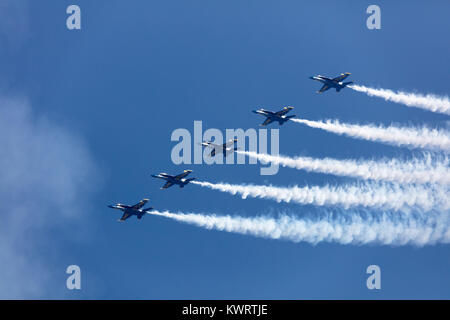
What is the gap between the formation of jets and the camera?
112 m

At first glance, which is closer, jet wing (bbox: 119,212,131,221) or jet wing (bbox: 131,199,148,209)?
jet wing (bbox: 131,199,148,209)

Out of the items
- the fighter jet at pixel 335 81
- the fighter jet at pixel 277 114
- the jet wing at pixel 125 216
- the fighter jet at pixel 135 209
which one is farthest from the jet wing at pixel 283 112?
the jet wing at pixel 125 216

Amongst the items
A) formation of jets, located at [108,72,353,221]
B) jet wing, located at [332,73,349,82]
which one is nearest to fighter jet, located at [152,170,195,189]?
formation of jets, located at [108,72,353,221]

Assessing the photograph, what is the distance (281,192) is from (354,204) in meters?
8.68

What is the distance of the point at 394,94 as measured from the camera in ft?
375

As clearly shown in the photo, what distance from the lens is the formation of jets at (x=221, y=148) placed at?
112000 mm

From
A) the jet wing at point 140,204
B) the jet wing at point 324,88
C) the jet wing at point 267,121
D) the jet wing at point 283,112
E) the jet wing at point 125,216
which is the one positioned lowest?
the jet wing at point 125,216

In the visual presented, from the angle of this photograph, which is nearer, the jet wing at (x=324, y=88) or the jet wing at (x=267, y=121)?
the jet wing at (x=267, y=121)

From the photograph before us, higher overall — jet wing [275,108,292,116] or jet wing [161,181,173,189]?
jet wing [275,108,292,116]

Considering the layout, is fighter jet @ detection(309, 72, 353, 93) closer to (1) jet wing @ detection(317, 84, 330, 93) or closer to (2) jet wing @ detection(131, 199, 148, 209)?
(1) jet wing @ detection(317, 84, 330, 93)

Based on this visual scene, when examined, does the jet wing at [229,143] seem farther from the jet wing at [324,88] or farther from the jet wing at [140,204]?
the jet wing at [324,88]

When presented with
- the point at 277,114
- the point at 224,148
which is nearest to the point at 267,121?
the point at 277,114
